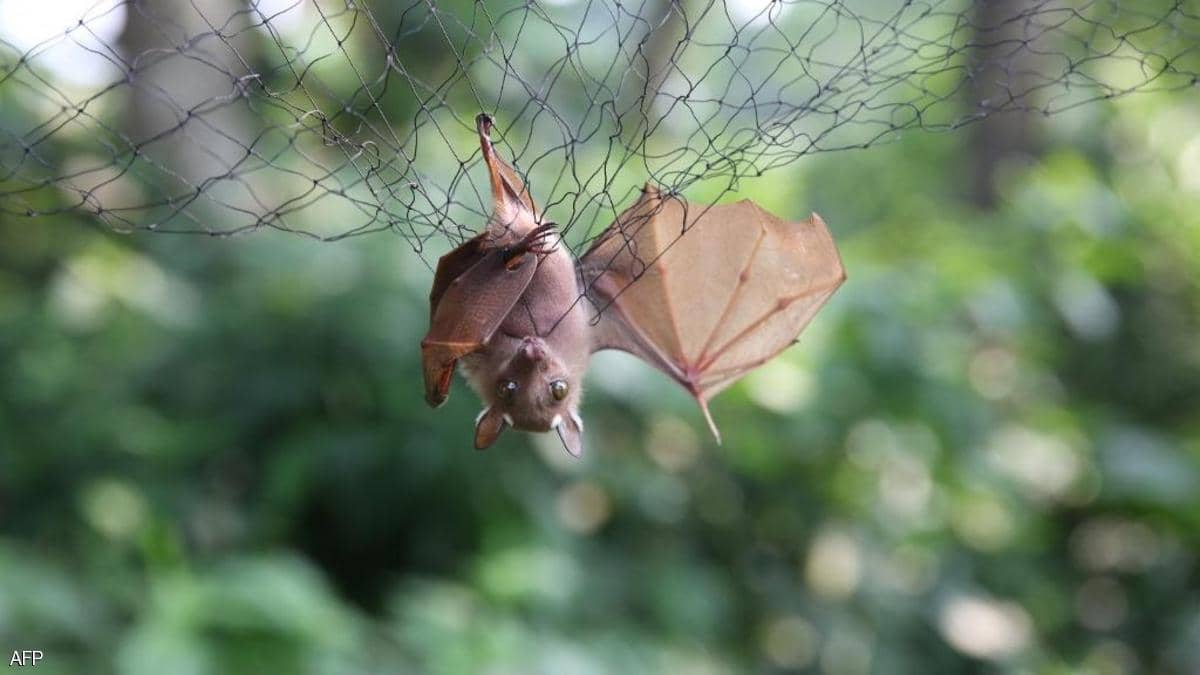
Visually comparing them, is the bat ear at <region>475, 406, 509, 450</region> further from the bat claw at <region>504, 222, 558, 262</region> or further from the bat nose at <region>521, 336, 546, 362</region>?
the bat claw at <region>504, 222, 558, 262</region>

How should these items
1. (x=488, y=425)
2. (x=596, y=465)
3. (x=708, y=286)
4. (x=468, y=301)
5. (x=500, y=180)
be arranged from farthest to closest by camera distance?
(x=596, y=465) < (x=708, y=286) < (x=488, y=425) < (x=500, y=180) < (x=468, y=301)

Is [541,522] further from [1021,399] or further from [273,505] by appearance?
[1021,399]

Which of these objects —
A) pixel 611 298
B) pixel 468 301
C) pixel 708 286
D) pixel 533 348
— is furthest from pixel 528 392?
pixel 708 286

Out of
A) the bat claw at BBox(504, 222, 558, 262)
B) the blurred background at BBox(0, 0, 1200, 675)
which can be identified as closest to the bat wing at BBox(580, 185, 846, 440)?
the bat claw at BBox(504, 222, 558, 262)

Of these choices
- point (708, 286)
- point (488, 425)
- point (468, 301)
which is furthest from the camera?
point (708, 286)

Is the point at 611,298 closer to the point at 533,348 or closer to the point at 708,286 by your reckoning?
the point at 708,286

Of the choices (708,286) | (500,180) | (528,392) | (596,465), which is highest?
(596,465)

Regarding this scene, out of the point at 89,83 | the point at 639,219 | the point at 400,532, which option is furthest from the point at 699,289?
the point at 89,83
